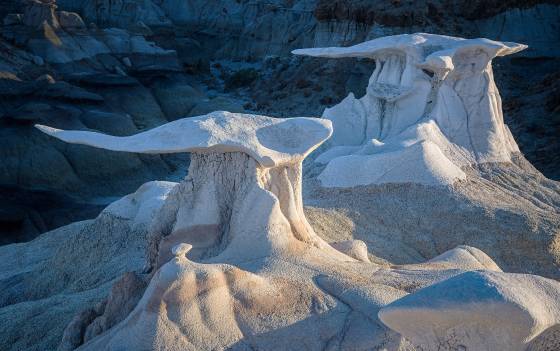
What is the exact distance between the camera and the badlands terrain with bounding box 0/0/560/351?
3125 mm

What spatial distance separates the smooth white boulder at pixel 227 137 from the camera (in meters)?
3.61

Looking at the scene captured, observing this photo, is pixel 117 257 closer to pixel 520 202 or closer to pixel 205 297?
pixel 205 297

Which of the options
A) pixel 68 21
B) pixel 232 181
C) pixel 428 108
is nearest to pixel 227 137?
pixel 232 181

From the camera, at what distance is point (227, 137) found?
12.2 feet

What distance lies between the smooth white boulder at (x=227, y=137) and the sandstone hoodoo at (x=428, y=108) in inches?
121

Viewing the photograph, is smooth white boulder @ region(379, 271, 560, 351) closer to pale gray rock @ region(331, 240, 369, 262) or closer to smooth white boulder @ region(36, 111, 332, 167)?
smooth white boulder @ region(36, 111, 332, 167)

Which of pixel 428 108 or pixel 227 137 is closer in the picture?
pixel 227 137

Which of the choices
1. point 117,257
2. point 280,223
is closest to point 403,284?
point 280,223

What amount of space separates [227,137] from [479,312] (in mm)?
Answer: 1641

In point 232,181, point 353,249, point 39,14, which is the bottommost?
point 39,14

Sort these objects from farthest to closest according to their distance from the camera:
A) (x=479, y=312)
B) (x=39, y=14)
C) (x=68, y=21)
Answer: (x=68, y=21)
(x=39, y=14)
(x=479, y=312)

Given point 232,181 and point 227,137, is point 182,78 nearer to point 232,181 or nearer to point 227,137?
point 232,181

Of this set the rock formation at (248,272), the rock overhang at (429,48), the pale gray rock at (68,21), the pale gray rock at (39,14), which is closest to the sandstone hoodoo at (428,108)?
the rock overhang at (429,48)

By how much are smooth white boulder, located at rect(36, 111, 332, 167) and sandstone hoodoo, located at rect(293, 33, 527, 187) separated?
3074 millimetres
